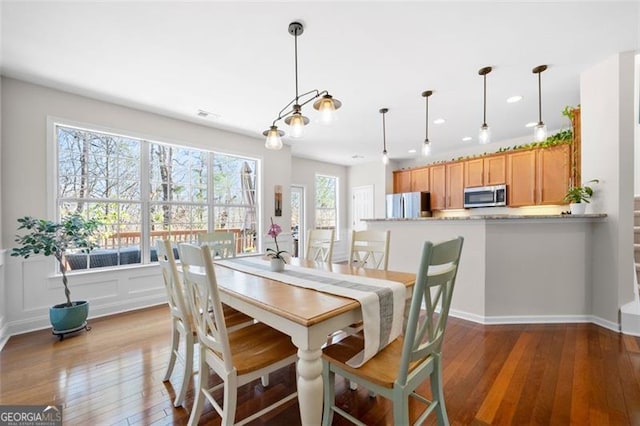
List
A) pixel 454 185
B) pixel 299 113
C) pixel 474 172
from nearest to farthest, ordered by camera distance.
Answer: pixel 299 113 → pixel 474 172 → pixel 454 185

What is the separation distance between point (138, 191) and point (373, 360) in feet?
12.2

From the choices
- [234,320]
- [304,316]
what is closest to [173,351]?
[234,320]

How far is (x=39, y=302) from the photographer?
9.23 ft

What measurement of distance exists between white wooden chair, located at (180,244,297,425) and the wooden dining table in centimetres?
19

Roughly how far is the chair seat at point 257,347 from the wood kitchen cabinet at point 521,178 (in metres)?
4.81

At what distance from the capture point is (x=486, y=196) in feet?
15.9

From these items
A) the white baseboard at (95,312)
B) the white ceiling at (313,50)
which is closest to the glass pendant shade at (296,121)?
the white ceiling at (313,50)

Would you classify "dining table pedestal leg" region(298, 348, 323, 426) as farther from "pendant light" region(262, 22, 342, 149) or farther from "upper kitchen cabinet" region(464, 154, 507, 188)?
"upper kitchen cabinet" region(464, 154, 507, 188)

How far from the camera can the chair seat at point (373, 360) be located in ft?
3.84

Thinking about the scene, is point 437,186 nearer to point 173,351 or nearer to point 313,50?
point 313,50

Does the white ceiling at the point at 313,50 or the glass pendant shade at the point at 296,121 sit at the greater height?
the white ceiling at the point at 313,50

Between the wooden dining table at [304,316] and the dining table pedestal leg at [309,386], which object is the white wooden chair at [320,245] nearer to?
the wooden dining table at [304,316]

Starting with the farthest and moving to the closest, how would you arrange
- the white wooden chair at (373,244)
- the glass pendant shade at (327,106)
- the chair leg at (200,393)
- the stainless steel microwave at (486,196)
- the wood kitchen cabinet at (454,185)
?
the wood kitchen cabinet at (454,185) → the stainless steel microwave at (486,196) → the white wooden chair at (373,244) → the glass pendant shade at (327,106) → the chair leg at (200,393)

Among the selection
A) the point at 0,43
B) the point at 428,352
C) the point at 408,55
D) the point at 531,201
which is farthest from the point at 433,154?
the point at 0,43
